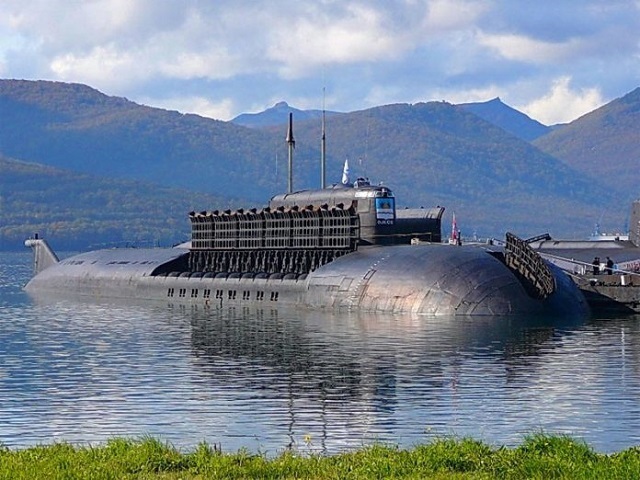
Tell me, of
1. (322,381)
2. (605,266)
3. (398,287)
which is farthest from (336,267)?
(322,381)

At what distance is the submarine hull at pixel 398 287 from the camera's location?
178ft

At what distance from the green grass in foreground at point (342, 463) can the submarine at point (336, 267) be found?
32.9 meters

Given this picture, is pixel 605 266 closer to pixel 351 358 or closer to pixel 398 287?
pixel 398 287

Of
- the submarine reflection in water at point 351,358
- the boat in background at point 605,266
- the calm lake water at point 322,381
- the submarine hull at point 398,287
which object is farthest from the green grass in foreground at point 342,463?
the boat in background at point 605,266

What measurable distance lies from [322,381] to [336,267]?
2700 centimetres

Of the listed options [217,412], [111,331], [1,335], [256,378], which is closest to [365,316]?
[111,331]

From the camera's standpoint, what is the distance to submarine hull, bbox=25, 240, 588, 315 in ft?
178

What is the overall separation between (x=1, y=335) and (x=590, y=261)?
3590 centimetres

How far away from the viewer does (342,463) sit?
796 inches

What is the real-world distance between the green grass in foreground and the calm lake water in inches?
133

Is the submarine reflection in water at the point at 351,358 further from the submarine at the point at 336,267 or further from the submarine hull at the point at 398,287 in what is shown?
the submarine at the point at 336,267

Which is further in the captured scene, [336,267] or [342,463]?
[336,267]

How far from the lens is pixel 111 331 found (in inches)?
2196

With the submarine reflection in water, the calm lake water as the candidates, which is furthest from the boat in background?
the submarine reflection in water
